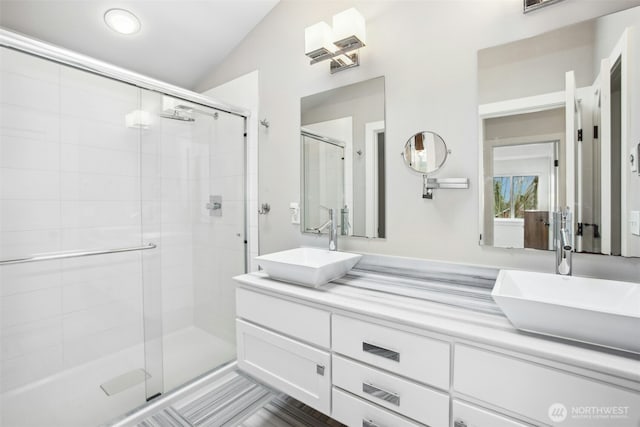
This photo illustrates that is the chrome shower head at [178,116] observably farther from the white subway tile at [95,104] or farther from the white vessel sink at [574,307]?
the white vessel sink at [574,307]

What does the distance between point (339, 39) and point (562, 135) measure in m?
1.14

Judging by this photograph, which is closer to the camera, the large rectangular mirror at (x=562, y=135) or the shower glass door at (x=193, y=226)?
the large rectangular mirror at (x=562, y=135)

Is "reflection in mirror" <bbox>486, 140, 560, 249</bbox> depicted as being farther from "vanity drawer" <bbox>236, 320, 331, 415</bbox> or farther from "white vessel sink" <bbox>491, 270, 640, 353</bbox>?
"vanity drawer" <bbox>236, 320, 331, 415</bbox>

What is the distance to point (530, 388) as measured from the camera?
0.79 metres

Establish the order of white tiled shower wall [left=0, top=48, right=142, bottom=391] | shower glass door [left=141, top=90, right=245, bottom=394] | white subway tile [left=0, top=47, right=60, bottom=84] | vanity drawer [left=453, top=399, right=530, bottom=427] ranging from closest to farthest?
vanity drawer [left=453, top=399, right=530, bottom=427], white subway tile [left=0, top=47, right=60, bottom=84], white tiled shower wall [left=0, top=48, right=142, bottom=391], shower glass door [left=141, top=90, right=245, bottom=394]

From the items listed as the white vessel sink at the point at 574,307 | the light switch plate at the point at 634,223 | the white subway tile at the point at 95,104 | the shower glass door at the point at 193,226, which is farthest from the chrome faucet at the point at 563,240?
the white subway tile at the point at 95,104

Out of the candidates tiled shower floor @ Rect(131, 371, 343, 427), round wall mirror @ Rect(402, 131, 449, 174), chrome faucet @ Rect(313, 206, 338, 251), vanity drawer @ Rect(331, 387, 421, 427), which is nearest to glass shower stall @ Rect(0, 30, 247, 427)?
tiled shower floor @ Rect(131, 371, 343, 427)

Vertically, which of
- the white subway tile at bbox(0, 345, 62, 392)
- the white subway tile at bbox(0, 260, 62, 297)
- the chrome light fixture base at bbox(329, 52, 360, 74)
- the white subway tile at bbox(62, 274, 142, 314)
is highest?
the chrome light fixture base at bbox(329, 52, 360, 74)

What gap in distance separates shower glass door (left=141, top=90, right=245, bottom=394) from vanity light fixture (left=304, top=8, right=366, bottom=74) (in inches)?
33.3

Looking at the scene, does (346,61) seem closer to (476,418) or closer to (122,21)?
(122,21)

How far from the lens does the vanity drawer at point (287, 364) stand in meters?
1.20

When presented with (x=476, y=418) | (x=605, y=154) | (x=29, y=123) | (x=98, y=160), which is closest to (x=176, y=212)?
(x=98, y=160)

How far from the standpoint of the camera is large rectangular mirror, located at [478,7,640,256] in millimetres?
1077

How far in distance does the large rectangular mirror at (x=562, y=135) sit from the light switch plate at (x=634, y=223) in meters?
0.01
